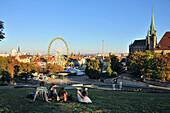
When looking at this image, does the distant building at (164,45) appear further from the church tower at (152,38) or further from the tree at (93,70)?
the tree at (93,70)

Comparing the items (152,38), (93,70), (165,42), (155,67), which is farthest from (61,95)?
(152,38)

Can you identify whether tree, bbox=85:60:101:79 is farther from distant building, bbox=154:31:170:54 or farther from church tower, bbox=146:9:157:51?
church tower, bbox=146:9:157:51

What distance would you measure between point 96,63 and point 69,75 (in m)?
24.3

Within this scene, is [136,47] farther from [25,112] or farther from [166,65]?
[25,112]

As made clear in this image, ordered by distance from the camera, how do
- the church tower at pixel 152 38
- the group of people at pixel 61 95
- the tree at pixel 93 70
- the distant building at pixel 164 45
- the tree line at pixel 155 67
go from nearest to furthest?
the group of people at pixel 61 95 < the tree line at pixel 155 67 < the tree at pixel 93 70 < the distant building at pixel 164 45 < the church tower at pixel 152 38

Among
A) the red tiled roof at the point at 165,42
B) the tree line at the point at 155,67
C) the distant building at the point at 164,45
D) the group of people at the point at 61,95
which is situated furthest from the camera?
the red tiled roof at the point at 165,42

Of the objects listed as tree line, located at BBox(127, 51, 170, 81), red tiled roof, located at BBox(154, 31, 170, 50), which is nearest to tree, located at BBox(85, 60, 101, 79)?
tree line, located at BBox(127, 51, 170, 81)

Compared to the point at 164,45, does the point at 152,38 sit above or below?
above

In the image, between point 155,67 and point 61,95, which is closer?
point 61,95

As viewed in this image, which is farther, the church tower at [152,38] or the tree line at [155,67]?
the church tower at [152,38]

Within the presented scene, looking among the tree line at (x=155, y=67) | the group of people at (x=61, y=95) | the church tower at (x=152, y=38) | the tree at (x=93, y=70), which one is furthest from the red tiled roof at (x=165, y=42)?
the group of people at (x=61, y=95)

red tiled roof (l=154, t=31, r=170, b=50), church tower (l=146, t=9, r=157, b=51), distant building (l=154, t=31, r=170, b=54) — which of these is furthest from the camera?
church tower (l=146, t=9, r=157, b=51)

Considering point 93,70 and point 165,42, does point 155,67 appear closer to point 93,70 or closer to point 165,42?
point 93,70

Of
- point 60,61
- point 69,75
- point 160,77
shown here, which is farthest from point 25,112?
point 60,61
